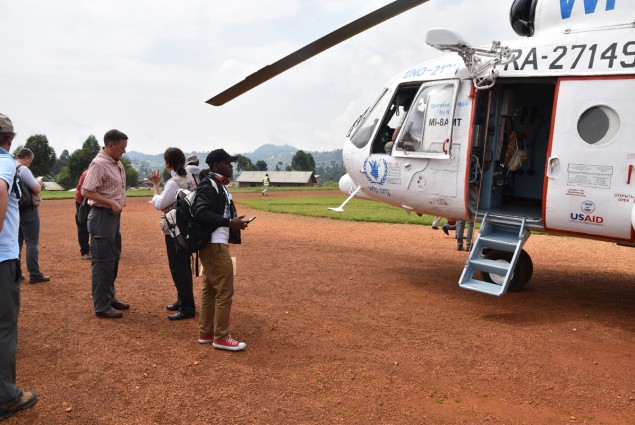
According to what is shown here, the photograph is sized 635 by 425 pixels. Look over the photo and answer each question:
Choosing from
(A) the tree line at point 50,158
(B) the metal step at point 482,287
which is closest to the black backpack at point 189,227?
(B) the metal step at point 482,287

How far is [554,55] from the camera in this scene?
21.5ft

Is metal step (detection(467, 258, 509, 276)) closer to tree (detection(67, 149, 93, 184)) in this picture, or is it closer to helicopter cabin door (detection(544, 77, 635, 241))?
helicopter cabin door (detection(544, 77, 635, 241))

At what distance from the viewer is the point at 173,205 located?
585 cm

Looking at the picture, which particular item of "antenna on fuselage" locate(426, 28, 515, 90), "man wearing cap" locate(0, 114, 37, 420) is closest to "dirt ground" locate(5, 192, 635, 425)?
"man wearing cap" locate(0, 114, 37, 420)

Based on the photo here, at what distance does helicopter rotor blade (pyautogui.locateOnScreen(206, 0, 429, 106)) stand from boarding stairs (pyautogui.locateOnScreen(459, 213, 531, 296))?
10.6 ft

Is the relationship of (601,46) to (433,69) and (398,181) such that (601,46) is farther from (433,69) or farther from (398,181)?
(398,181)

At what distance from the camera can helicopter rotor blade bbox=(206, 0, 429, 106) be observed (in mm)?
6305

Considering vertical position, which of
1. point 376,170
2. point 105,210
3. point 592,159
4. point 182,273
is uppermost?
point 592,159

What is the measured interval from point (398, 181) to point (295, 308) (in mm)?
2747

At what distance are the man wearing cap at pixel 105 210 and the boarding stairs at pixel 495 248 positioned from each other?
457cm

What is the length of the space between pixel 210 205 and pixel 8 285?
1831 mm


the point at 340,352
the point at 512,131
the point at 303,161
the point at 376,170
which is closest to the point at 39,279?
the point at 340,352

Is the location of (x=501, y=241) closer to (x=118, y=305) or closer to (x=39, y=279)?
(x=118, y=305)

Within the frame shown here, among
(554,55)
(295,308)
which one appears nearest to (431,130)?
(554,55)
